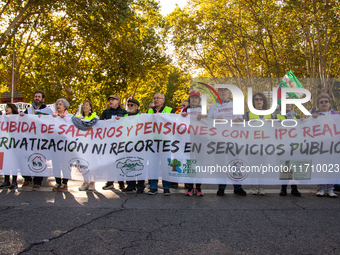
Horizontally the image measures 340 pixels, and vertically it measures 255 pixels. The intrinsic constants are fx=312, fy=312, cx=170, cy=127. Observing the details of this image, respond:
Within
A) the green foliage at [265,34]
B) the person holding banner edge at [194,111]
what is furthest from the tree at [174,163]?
the green foliage at [265,34]

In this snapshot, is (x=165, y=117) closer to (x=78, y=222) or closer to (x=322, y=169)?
(x=78, y=222)

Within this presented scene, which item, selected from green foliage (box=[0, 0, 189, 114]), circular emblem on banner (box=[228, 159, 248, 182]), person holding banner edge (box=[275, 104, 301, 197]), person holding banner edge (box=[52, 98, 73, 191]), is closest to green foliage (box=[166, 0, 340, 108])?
green foliage (box=[0, 0, 189, 114])

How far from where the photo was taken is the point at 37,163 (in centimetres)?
615

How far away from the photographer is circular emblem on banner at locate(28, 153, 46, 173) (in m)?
6.12

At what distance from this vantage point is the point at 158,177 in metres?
5.86

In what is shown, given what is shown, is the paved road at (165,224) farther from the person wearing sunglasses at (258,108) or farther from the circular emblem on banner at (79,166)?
the circular emblem on banner at (79,166)

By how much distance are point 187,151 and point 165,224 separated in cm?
202

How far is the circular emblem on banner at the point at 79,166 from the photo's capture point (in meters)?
6.04

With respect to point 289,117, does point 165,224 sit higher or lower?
lower

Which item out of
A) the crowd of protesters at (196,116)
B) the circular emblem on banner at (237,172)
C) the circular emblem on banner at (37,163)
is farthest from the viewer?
the circular emblem on banner at (37,163)

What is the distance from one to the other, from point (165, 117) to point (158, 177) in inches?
45.1

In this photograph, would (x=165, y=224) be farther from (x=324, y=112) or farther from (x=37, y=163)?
(x=324, y=112)

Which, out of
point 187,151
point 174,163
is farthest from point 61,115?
point 187,151

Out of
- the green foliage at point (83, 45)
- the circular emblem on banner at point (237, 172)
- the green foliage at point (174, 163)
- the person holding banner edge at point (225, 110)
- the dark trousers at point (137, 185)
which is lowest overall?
the dark trousers at point (137, 185)
